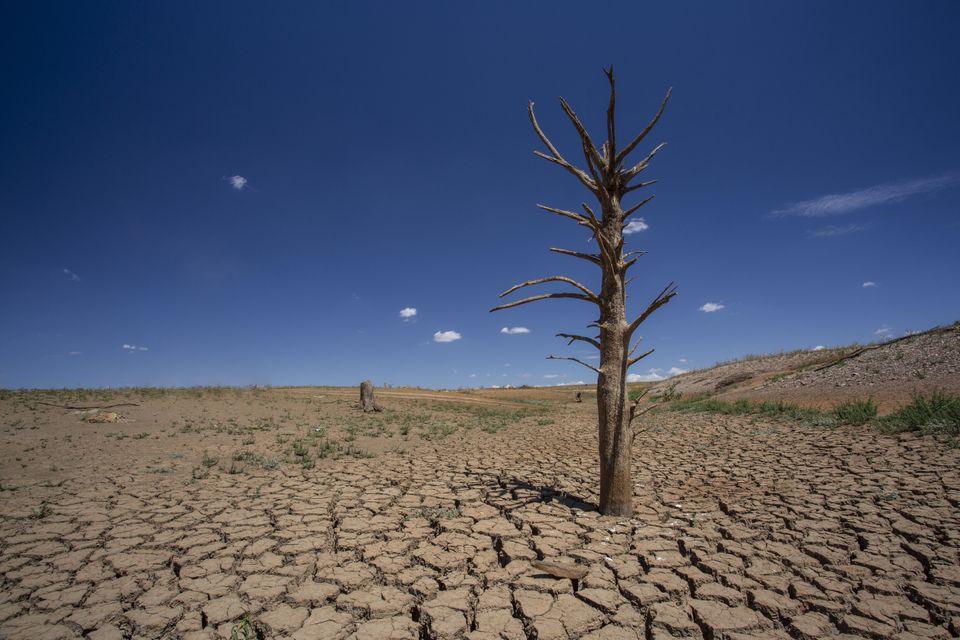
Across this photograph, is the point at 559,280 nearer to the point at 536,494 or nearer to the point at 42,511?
the point at 536,494

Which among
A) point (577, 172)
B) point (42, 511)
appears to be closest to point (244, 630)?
point (42, 511)

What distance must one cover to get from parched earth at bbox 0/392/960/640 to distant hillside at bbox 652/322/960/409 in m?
6.60

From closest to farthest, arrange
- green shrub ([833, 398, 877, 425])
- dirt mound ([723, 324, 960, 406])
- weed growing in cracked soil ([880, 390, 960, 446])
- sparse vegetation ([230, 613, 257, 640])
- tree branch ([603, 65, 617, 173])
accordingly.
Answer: sparse vegetation ([230, 613, 257, 640])
tree branch ([603, 65, 617, 173])
weed growing in cracked soil ([880, 390, 960, 446])
green shrub ([833, 398, 877, 425])
dirt mound ([723, 324, 960, 406])

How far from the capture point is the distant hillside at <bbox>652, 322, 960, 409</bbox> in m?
10.1

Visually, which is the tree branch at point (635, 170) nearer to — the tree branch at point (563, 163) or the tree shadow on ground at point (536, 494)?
the tree branch at point (563, 163)

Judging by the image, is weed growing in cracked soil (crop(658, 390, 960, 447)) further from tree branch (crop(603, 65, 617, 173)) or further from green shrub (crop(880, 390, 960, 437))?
tree branch (crop(603, 65, 617, 173))

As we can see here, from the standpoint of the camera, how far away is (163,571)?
2916 mm

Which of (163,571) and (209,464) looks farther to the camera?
(209,464)

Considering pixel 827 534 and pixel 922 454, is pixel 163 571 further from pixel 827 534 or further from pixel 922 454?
pixel 922 454

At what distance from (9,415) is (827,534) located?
1516cm

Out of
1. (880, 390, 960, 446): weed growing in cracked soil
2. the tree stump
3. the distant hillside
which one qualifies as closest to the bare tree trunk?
(880, 390, 960, 446): weed growing in cracked soil

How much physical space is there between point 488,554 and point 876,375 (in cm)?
1459

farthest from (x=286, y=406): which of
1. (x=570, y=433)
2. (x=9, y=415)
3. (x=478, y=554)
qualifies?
(x=478, y=554)

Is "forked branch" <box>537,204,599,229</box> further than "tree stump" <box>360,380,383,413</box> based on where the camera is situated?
No
